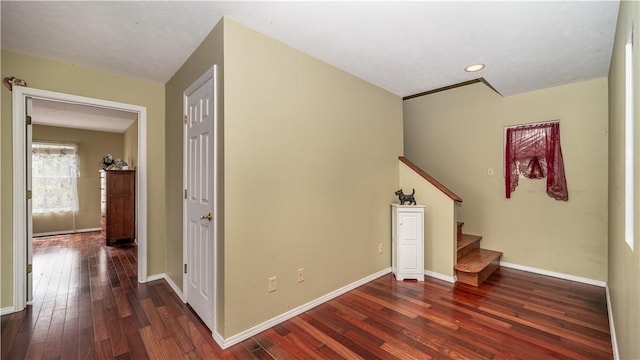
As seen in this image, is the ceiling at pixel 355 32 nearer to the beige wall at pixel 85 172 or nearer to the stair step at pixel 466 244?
the stair step at pixel 466 244

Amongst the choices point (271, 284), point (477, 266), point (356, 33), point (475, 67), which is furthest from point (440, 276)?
point (356, 33)

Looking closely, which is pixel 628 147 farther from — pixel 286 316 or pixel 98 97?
pixel 98 97

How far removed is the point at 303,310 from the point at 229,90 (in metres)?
1.95

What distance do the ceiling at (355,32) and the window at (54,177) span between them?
454cm

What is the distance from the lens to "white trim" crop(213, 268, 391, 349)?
189 centimetres

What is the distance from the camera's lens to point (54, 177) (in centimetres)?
565

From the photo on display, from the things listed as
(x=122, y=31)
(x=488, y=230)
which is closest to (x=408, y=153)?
(x=488, y=230)

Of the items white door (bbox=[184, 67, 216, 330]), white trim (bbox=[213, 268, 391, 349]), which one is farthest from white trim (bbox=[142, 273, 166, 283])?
white trim (bbox=[213, 268, 391, 349])

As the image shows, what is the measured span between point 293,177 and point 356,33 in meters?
1.26

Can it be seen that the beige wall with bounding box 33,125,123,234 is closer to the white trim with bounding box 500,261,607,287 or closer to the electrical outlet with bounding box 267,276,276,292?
the electrical outlet with bounding box 267,276,276,292

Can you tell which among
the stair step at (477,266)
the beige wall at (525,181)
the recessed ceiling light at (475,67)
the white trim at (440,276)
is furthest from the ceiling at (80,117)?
the stair step at (477,266)

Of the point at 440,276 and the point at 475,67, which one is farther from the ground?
the point at 475,67

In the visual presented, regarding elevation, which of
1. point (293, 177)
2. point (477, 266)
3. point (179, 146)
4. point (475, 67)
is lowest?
point (477, 266)

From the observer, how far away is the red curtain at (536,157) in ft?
10.4
